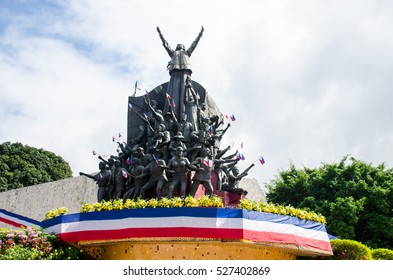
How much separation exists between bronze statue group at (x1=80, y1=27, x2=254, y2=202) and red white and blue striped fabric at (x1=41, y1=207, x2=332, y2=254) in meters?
2.16

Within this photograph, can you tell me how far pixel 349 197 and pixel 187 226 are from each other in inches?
562

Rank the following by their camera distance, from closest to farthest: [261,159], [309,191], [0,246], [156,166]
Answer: [0,246], [156,166], [261,159], [309,191]

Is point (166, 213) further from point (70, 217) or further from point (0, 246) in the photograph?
point (0, 246)

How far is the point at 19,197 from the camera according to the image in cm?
Result: 3105

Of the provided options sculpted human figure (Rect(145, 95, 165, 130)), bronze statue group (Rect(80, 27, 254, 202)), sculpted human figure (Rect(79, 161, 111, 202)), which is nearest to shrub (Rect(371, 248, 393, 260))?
bronze statue group (Rect(80, 27, 254, 202))

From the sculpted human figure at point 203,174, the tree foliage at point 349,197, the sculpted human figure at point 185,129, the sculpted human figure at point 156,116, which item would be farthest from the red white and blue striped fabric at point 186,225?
the tree foliage at point 349,197

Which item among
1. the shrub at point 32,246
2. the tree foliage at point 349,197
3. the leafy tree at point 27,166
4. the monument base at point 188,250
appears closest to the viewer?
the shrub at point 32,246

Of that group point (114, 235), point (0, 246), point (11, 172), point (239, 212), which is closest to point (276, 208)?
point (239, 212)

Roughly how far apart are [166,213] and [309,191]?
15.8m

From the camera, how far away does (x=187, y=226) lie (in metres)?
15.7

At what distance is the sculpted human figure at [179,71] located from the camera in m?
21.7

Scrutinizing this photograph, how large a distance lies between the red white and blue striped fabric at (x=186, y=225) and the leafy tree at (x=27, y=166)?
24287mm

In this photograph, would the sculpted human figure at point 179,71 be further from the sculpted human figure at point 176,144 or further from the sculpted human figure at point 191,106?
the sculpted human figure at point 176,144

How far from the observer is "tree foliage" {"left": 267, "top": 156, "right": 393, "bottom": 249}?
1090 inches
